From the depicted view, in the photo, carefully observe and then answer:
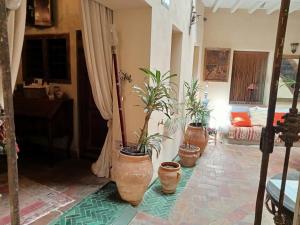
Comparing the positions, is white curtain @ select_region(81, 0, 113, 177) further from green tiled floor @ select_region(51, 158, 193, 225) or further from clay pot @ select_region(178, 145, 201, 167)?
clay pot @ select_region(178, 145, 201, 167)

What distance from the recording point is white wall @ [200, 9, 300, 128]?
618cm

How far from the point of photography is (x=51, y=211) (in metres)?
2.37

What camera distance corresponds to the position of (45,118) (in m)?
3.34

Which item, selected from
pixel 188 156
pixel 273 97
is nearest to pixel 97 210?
pixel 188 156

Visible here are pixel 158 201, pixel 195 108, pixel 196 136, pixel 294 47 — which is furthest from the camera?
pixel 294 47

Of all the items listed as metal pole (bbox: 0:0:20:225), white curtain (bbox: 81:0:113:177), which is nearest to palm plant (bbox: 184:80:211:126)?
white curtain (bbox: 81:0:113:177)

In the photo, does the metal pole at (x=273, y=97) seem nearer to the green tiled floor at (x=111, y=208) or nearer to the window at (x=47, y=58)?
the green tiled floor at (x=111, y=208)

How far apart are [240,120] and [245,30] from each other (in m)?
2.44

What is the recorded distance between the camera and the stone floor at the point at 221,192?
8.15 ft

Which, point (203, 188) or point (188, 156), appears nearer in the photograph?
point (203, 188)

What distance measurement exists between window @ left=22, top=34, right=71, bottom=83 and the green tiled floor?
1928mm

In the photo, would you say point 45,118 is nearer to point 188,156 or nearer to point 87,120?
point 87,120

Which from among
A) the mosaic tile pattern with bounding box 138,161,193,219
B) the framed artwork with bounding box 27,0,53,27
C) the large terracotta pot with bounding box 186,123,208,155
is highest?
the framed artwork with bounding box 27,0,53,27

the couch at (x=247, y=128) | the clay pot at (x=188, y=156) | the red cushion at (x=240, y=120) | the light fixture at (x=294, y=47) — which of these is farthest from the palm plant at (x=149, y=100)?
the light fixture at (x=294, y=47)
